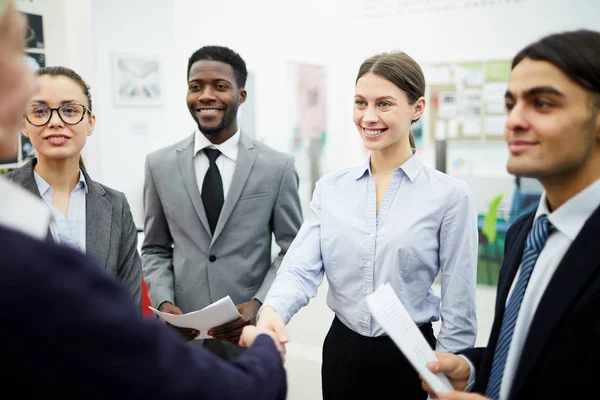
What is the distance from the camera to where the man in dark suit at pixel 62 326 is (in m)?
0.65

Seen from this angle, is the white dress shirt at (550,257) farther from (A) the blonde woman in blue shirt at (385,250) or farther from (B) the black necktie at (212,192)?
(B) the black necktie at (212,192)

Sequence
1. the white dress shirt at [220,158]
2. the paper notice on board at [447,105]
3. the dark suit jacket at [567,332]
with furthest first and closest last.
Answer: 1. the paper notice on board at [447,105]
2. the white dress shirt at [220,158]
3. the dark suit jacket at [567,332]

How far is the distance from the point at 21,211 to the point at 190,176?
1.65m

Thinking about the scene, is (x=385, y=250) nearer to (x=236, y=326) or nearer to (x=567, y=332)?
(x=236, y=326)

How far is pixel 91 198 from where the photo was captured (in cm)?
196

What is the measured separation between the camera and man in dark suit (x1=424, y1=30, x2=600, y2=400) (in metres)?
1.05

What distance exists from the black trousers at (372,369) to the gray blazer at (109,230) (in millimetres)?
874

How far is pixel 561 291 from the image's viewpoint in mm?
1081

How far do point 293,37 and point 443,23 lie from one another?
1.74m

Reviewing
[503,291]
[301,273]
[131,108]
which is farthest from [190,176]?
[131,108]

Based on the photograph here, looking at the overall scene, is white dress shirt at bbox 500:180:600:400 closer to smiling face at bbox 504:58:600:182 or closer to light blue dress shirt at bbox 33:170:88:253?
smiling face at bbox 504:58:600:182

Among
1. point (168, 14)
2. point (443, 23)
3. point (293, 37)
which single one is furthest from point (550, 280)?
point (293, 37)

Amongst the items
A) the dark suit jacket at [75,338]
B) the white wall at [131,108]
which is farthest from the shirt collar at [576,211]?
the white wall at [131,108]

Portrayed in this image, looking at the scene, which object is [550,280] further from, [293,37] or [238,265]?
Answer: [293,37]
